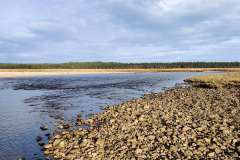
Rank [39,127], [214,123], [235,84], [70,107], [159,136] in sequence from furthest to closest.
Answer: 1. [235,84]
2. [70,107]
3. [39,127]
4. [214,123]
5. [159,136]

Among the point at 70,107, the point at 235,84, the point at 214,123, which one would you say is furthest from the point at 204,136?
the point at 235,84

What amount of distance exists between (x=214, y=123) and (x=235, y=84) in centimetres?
2646

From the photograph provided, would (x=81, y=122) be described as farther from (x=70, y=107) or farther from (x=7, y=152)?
(x=70, y=107)

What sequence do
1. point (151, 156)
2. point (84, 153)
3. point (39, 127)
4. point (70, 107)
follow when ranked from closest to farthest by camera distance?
point (151, 156)
point (84, 153)
point (39, 127)
point (70, 107)

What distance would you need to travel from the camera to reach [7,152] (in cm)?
1507

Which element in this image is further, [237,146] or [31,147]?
[31,147]

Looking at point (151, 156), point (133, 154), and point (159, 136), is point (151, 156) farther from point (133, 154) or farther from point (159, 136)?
point (159, 136)

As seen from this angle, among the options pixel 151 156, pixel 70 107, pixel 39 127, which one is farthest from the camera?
pixel 70 107

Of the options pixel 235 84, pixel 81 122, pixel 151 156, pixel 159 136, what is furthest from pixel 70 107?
pixel 235 84

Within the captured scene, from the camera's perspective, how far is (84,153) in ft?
45.1

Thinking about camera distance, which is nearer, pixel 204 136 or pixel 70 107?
pixel 204 136

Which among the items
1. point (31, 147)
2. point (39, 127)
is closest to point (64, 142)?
point (31, 147)

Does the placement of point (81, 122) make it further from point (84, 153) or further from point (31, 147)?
point (84, 153)

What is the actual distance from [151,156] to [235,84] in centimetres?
3231
